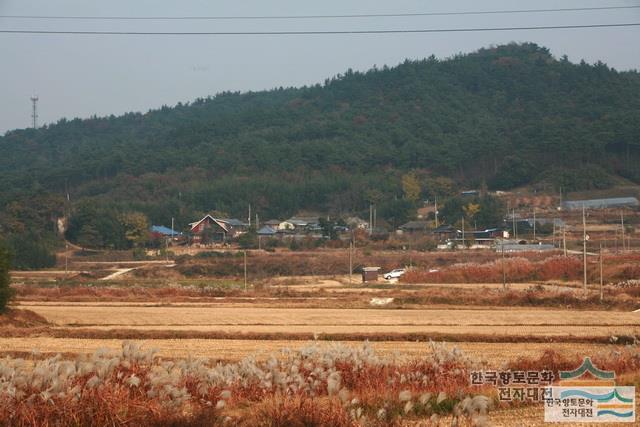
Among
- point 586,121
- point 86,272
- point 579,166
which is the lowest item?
point 86,272

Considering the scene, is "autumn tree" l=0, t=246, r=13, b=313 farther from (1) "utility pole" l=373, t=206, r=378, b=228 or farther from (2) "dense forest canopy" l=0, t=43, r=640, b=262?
(1) "utility pole" l=373, t=206, r=378, b=228

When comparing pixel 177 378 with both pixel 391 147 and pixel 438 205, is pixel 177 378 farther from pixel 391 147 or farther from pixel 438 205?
pixel 391 147

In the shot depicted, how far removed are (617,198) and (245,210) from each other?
141 ft

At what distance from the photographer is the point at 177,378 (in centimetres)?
1223

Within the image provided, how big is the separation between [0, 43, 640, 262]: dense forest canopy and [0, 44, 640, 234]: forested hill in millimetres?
288

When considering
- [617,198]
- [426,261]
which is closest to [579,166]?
[617,198]

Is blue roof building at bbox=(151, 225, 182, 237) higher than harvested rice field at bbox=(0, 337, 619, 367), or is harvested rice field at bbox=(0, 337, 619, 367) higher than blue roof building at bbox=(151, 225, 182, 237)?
blue roof building at bbox=(151, 225, 182, 237)

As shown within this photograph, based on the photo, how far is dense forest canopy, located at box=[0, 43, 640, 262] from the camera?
10844 centimetres

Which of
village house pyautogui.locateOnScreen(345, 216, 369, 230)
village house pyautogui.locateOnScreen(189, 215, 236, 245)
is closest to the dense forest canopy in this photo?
village house pyautogui.locateOnScreen(345, 216, 369, 230)

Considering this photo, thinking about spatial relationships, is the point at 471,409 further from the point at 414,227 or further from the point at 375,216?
the point at 375,216

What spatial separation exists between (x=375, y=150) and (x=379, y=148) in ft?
7.23

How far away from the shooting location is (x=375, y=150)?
141500 millimetres

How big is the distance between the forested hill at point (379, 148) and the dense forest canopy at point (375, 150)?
0.94 feet

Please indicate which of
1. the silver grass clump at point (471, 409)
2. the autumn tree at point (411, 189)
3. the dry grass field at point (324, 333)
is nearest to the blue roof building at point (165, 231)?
the autumn tree at point (411, 189)
